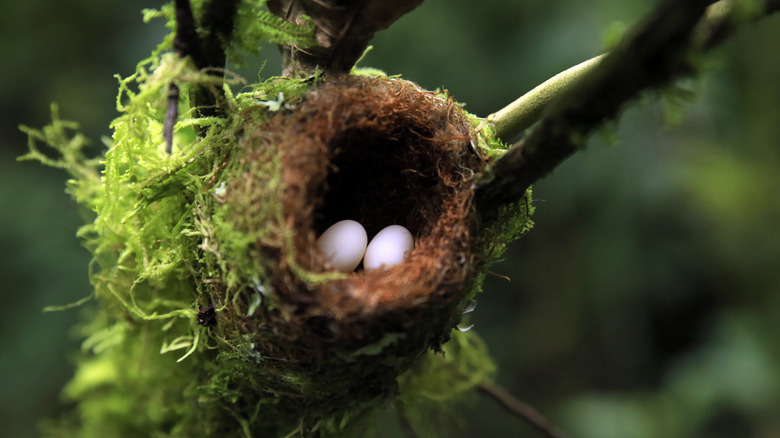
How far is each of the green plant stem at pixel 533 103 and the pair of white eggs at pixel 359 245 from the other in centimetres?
23

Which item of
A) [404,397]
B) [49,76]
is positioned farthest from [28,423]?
[404,397]

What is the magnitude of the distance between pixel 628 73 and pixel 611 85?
0.02 meters

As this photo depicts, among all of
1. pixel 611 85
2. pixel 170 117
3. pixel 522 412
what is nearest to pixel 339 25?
pixel 170 117

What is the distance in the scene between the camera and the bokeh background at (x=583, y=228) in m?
2.06

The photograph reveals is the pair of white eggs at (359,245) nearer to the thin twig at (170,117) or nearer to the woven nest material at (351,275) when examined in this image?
the woven nest material at (351,275)

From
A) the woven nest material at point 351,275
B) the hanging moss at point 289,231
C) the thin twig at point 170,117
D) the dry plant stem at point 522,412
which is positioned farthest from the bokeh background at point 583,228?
the thin twig at point 170,117

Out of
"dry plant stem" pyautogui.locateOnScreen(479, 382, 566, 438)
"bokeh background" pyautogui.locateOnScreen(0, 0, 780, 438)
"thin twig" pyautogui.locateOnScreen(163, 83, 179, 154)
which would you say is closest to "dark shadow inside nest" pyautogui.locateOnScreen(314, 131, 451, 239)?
"thin twig" pyautogui.locateOnScreen(163, 83, 179, 154)

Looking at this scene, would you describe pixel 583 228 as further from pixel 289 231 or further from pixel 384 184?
pixel 289 231

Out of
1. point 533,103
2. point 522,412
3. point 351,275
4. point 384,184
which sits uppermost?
point 533,103

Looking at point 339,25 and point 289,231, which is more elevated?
point 339,25

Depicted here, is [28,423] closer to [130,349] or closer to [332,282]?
[130,349]

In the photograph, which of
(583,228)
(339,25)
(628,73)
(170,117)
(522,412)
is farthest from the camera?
(583,228)

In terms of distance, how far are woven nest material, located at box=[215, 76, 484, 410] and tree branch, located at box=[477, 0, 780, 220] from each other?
0.17 m

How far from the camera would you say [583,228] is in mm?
2242
